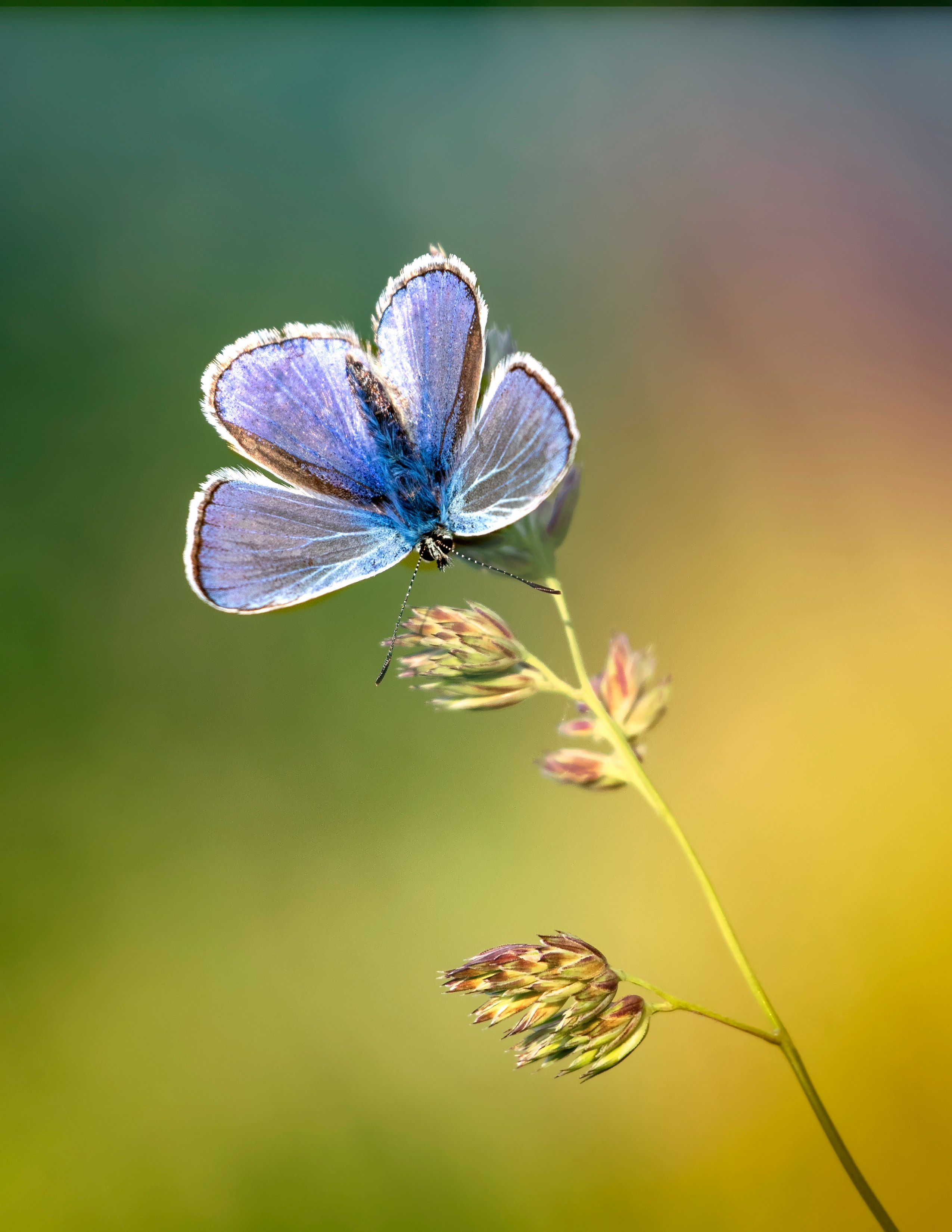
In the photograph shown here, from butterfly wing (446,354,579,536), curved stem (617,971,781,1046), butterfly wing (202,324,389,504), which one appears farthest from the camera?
butterfly wing (202,324,389,504)

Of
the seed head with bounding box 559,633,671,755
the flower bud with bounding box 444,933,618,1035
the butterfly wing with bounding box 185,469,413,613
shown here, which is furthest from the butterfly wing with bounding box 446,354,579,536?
the flower bud with bounding box 444,933,618,1035

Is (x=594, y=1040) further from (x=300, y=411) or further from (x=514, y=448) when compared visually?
(x=300, y=411)

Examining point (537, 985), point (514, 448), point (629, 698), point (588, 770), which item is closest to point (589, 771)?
point (588, 770)

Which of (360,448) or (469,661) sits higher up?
(360,448)

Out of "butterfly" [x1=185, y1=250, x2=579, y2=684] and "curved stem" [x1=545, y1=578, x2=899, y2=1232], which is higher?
"butterfly" [x1=185, y1=250, x2=579, y2=684]

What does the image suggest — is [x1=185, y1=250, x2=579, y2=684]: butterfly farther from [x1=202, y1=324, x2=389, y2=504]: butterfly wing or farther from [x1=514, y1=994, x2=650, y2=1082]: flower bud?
[x1=514, y1=994, x2=650, y2=1082]: flower bud

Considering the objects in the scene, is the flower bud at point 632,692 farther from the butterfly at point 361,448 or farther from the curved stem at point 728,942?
the butterfly at point 361,448

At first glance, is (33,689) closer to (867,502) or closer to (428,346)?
(428,346)

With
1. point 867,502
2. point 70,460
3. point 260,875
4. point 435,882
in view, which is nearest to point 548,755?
point 435,882
